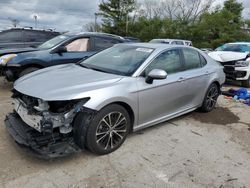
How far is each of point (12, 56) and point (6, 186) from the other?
4430mm

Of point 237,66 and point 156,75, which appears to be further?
point 237,66

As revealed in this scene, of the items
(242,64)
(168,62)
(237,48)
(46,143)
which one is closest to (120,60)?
(168,62)

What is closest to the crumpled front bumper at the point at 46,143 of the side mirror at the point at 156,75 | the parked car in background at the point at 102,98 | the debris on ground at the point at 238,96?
the parked car in background at the point at 102,98

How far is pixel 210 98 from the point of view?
5.34 m

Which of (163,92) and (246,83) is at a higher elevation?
(163,92)

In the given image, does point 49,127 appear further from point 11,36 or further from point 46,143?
point 11,36

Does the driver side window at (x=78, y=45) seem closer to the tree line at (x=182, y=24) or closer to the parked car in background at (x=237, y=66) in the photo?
the parked car in background at (x=237, y=66)

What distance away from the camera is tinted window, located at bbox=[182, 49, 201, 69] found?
15.2ft

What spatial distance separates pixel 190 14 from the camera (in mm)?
38531

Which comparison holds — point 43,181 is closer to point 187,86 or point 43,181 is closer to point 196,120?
point 187,86

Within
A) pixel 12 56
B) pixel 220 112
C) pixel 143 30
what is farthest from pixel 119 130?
pixel 143 30

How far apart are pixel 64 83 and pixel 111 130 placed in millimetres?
885

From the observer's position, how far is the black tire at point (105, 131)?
3096 millimetres

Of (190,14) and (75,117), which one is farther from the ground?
(190,14)
